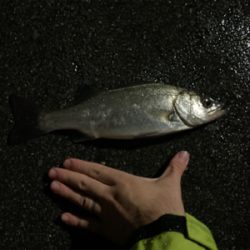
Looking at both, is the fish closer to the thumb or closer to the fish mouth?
the fish mouth

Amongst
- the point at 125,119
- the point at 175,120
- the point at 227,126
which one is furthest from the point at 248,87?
the point at 125,119

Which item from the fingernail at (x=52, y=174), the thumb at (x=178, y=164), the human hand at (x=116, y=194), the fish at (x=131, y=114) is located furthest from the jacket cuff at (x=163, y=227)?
the fingernail at (x=52, y=174)

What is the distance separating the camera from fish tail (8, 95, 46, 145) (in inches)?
99.5

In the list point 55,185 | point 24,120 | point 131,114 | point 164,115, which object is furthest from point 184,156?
point 24,120

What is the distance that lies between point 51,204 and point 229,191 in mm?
1065

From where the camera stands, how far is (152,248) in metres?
2.22

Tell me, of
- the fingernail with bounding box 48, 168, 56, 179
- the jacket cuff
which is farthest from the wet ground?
the jacket cuff

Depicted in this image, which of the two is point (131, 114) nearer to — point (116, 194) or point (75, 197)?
point (116, 194)

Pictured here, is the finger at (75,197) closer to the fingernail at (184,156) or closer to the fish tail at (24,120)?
the fish tail at (24,120)

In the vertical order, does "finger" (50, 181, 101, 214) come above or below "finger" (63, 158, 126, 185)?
below

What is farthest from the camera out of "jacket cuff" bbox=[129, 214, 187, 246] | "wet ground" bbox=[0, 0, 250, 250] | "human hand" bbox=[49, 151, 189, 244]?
Result: "wet ground" bbox=[0, 0, 250, 250]

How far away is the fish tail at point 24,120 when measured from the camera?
8.29 ft

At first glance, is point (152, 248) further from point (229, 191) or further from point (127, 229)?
point (229, 191)

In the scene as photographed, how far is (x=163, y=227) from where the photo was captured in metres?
2.28
